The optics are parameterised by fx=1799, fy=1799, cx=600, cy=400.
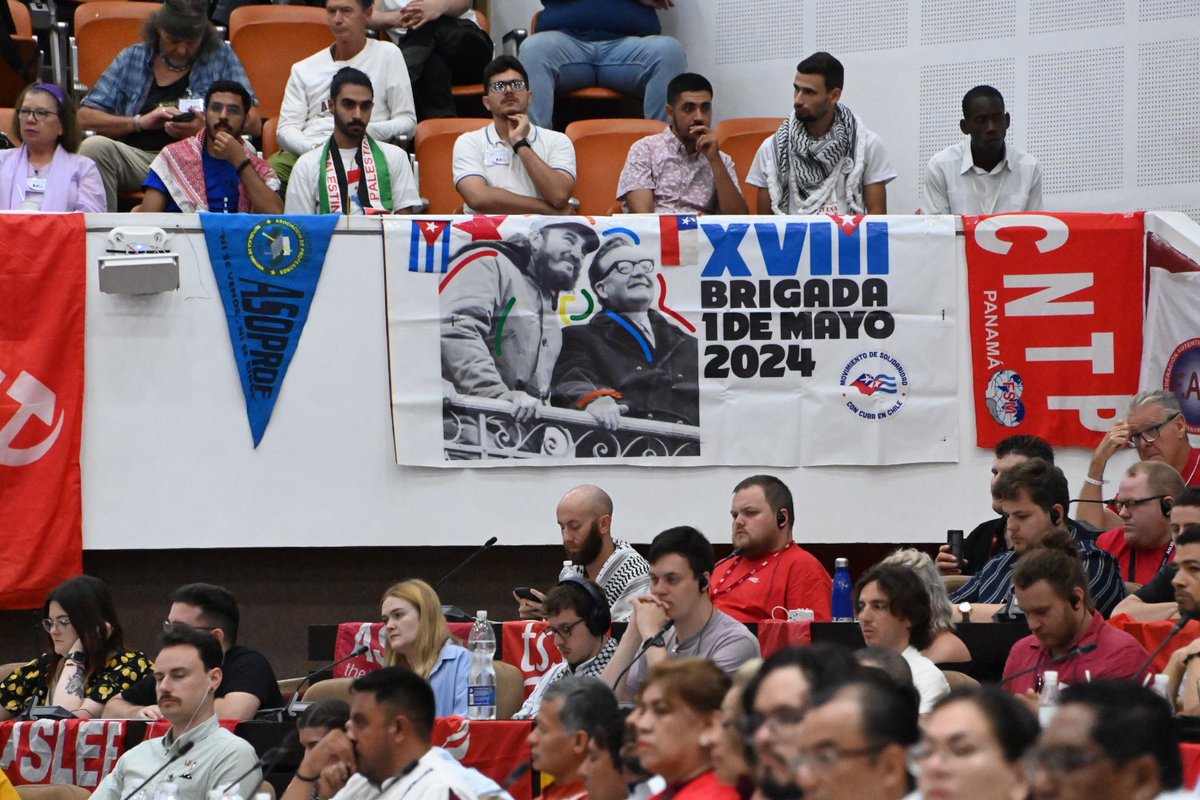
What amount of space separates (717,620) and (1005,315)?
3176mm

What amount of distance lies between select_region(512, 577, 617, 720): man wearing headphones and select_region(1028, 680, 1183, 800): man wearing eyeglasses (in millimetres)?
3182

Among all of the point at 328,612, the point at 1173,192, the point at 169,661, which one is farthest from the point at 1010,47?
the point at 169,661

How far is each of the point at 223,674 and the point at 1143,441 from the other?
3.93 metres

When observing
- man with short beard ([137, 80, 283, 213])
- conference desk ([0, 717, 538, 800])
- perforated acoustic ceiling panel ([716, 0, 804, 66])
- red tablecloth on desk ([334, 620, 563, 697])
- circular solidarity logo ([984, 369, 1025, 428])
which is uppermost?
perforated acoustic ceiling panel ([716, 0, 804, 66])

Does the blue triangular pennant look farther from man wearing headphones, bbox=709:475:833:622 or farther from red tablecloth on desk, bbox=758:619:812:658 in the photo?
red tablecloth on desk, bbox=758:619:812:658

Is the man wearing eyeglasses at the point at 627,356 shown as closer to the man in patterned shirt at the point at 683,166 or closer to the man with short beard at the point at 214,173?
the man in patterned shirt at the point at 683,166

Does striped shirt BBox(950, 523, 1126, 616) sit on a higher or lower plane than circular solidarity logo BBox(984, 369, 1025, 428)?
lower

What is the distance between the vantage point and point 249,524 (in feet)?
27.3

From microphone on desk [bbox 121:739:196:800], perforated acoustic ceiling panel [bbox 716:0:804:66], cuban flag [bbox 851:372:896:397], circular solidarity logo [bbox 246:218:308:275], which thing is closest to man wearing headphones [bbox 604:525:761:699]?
microphone on desk [bbox 121:739:196:800]

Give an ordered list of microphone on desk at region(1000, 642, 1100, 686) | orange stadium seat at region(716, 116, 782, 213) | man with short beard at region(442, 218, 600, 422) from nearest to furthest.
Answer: microphone on desk at region(1000, 642, 1100, 686)
man with short beard at region(442, 218, 600, 422)
orange stadium seat at region(716, 116, 782, 213)

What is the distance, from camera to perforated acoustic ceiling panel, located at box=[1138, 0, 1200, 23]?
9.80m

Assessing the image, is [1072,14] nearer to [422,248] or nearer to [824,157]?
[824,157]

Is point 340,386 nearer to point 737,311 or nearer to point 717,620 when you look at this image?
point 737,311

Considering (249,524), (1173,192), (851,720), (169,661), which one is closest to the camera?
(851,720)
